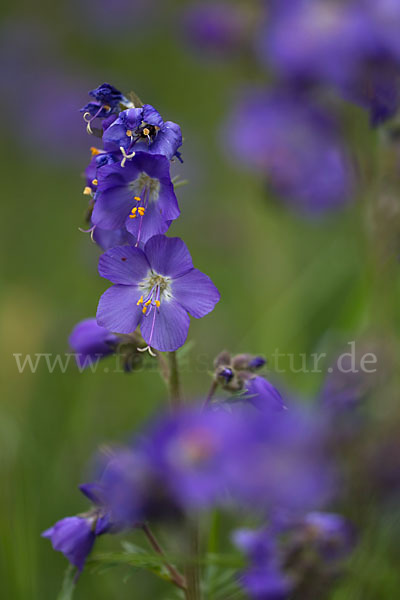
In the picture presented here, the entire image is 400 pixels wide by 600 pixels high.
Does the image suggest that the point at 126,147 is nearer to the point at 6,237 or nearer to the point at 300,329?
the point at 300,329

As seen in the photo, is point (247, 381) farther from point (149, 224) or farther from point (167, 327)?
point (149, 224)

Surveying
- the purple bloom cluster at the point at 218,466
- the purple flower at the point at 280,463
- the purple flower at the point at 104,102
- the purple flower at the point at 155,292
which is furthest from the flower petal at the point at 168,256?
the purple flower at the point at 280,463

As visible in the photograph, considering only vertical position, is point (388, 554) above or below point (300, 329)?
below

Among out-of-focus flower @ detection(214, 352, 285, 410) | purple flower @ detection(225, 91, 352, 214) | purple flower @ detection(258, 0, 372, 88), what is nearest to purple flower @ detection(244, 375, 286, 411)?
out-of-focus flower @ detection(214, 352, 285, 410)

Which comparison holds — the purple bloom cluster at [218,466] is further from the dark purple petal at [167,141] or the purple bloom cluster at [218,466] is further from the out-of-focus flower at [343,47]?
the out-of-focus flower at [343,47]

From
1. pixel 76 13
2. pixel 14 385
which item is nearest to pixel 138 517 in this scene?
pixel 14 385

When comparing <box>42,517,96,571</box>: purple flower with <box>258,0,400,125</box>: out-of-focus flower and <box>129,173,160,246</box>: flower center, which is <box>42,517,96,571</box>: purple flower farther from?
<box>258,0,400,125</box>: out-of-focus flower

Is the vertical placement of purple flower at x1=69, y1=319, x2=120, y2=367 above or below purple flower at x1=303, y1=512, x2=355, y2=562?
above

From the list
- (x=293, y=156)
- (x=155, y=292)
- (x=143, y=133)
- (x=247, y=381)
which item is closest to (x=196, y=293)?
(x=155, y=292)
